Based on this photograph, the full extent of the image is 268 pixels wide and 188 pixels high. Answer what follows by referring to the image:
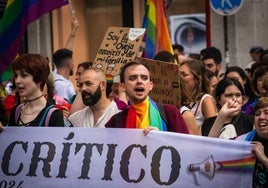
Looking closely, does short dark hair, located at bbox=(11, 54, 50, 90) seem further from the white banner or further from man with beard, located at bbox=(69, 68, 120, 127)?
man with beard, located at bbox=(69, 68, 120, 127)

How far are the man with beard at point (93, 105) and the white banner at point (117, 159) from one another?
79 centimetres

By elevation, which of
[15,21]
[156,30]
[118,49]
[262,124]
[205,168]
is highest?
[156,30]

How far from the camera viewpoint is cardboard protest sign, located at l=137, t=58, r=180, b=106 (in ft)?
24.5

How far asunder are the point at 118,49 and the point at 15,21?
1.20 meters

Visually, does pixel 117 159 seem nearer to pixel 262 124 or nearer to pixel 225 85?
pixel 262 124

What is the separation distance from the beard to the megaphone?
4.97 feet

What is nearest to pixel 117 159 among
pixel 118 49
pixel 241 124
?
pixel 241 124

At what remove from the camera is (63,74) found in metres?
10.3

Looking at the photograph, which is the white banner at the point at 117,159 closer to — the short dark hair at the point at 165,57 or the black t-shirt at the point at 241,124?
the black t-shirt at the point at 241,124

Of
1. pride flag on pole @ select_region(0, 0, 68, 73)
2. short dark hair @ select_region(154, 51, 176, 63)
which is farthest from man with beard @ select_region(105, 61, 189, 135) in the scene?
short dark hair @ select_region(154, 51, 176, 63)

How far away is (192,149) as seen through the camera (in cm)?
606

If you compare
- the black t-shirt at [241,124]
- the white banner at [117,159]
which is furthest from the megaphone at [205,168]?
the black t-shirt at [241,124]

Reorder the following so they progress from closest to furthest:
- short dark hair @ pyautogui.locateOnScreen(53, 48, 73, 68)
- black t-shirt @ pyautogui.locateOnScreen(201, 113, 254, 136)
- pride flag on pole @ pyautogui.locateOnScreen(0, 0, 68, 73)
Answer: black t-shirt @ pyautogui.locateOnScreen(201, 113, 254, 136)
pride flag on pole @ pyautogui.locateOnScreen(0, 0, 68, 73)
short dark hair @ pyautogui.locateOnScreen(53, 48, 73, 68)

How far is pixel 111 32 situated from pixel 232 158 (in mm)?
3348
